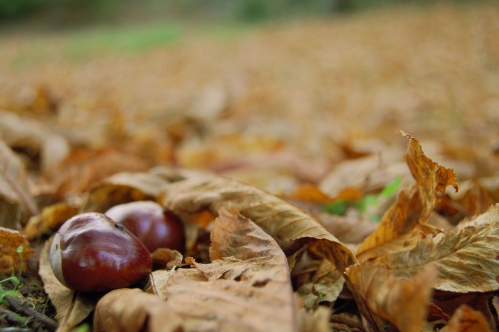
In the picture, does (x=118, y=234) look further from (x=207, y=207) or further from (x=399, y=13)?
(x=399, y=13)

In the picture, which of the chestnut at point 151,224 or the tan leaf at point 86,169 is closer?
the chestnut at point 151,224

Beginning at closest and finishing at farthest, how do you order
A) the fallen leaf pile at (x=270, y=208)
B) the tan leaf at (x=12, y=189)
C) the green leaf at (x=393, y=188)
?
the fallen leaf pile at (x=270, y=208) < the tan leaf at (x=12, y=189) < the green leaf at (x=393, y=188)

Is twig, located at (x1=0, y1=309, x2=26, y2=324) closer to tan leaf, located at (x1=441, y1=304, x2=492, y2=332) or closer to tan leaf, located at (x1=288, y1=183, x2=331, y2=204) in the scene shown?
tan leaf, located at (x1=441, y1=304, x2=492, y2=332)

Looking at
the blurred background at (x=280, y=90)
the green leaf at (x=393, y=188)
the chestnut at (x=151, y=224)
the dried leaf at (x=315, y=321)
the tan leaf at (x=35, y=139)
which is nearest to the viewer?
the dried leaf at (x=315, y=321)

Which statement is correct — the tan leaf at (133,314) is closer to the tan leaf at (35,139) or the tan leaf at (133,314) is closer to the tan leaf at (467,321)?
the tan leaf at (467,321)

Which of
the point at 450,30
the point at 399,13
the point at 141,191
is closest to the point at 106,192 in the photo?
the point at 141,191

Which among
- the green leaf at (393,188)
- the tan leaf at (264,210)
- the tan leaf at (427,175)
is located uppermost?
the tan leaf at (427,175)

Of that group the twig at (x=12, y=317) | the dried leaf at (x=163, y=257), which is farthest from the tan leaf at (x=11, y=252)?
the dried leaf at (x=163, y=257)
